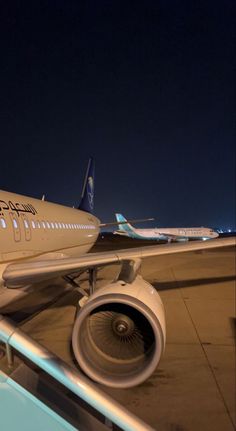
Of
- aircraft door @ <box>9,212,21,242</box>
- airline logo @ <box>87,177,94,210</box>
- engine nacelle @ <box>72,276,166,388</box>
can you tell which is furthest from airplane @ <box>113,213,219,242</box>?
engine nacelle @ <box>72,276,166,388</box>

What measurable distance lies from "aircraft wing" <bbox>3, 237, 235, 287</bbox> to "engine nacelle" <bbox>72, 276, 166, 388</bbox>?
1014 millimetres

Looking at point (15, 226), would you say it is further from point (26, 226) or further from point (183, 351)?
point (183, 351)

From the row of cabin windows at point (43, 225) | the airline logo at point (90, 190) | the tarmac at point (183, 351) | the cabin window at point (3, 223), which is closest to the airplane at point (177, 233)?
the airline logo at point (90, 190)

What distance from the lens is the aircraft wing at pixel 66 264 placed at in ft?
16.8

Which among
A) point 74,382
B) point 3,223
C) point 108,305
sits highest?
point 3,223

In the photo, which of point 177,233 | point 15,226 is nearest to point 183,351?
point 15,226

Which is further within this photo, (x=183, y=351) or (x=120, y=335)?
(x=183, y=351)

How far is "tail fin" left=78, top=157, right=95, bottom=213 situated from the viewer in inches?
756

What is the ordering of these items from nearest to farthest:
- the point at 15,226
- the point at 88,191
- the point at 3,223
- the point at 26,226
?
the point at 3,223, the point at 15,226, the point at 26,226, the point at 88,191

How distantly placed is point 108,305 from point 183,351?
1.82 meters

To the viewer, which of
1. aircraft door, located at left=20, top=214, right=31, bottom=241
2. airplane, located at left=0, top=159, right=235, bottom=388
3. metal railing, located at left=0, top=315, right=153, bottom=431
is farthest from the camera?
aircraft door, located at left=20, top=214, right=31, bottom=241

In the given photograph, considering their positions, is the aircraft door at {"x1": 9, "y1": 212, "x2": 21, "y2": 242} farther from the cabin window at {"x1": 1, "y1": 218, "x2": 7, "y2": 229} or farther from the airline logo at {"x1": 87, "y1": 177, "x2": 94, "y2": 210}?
the airline logo at {"x1": 87, "y1": 177, "x2": 94, "y2": 210}

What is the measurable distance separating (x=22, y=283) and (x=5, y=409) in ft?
12.2

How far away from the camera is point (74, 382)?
5.19ft
